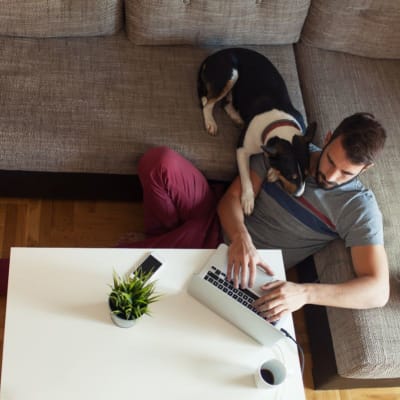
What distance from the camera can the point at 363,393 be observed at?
6.02 feet

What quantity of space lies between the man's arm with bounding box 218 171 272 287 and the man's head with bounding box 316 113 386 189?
290 mm

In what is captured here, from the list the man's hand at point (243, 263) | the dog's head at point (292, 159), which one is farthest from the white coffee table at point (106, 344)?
the dog's head at point (292, 159)

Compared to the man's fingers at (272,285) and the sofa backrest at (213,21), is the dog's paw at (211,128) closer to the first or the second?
the sofa backrest at (213,21)

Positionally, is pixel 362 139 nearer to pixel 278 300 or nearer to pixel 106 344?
pixel 278 300

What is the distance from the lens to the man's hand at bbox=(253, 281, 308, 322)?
1.29 metres

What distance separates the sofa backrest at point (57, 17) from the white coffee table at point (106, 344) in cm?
89

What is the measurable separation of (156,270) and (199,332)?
199 millimetres

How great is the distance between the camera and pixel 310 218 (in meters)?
1.55

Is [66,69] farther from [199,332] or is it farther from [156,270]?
[199,332]

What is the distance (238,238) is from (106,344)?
473mm

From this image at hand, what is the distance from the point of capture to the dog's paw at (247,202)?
160 centimetres

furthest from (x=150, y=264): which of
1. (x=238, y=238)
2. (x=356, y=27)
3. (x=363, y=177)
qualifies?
(x=356, y=27)

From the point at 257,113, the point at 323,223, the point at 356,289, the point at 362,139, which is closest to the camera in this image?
the point at 362,139

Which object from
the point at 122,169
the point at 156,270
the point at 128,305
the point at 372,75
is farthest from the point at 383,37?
the point at 128,305
